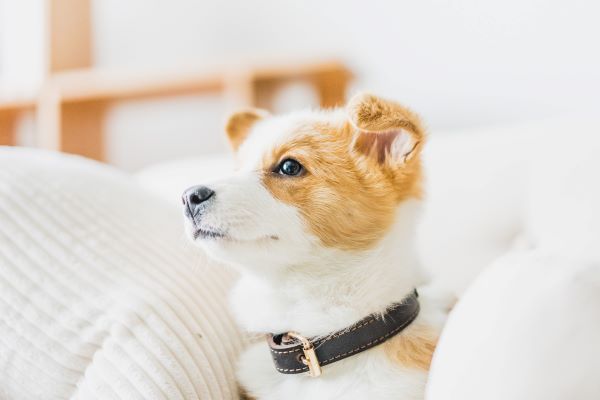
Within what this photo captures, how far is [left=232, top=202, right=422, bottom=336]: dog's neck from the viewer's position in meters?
0.81

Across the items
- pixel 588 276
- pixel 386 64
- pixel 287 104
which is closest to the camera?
pixel 588 276

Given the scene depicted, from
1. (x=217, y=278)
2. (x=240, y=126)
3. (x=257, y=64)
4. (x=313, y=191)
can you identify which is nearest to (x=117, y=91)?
(x=257, y=64)

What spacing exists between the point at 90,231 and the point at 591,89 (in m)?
1.48

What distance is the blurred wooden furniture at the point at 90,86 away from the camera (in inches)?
78.5

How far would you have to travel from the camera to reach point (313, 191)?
0.83 m

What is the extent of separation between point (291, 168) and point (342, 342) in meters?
0.28

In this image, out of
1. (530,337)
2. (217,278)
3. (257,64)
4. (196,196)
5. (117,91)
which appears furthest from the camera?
(117,91)

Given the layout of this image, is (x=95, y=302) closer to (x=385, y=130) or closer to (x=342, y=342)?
(x=342, y=342)

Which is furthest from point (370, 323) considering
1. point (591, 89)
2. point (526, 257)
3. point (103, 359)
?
point (591, 89)

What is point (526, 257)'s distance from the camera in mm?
636

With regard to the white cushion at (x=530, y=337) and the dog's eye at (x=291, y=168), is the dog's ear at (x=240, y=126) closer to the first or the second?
the dog's eye at (x=291, y=168)

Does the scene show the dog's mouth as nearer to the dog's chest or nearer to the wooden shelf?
the dog's chest

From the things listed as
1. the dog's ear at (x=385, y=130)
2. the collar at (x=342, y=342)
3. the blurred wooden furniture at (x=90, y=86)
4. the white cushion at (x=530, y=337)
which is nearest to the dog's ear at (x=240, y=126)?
the dog's ear at (x=385, y=130)

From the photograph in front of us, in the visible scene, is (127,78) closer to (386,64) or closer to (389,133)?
(386,64)
